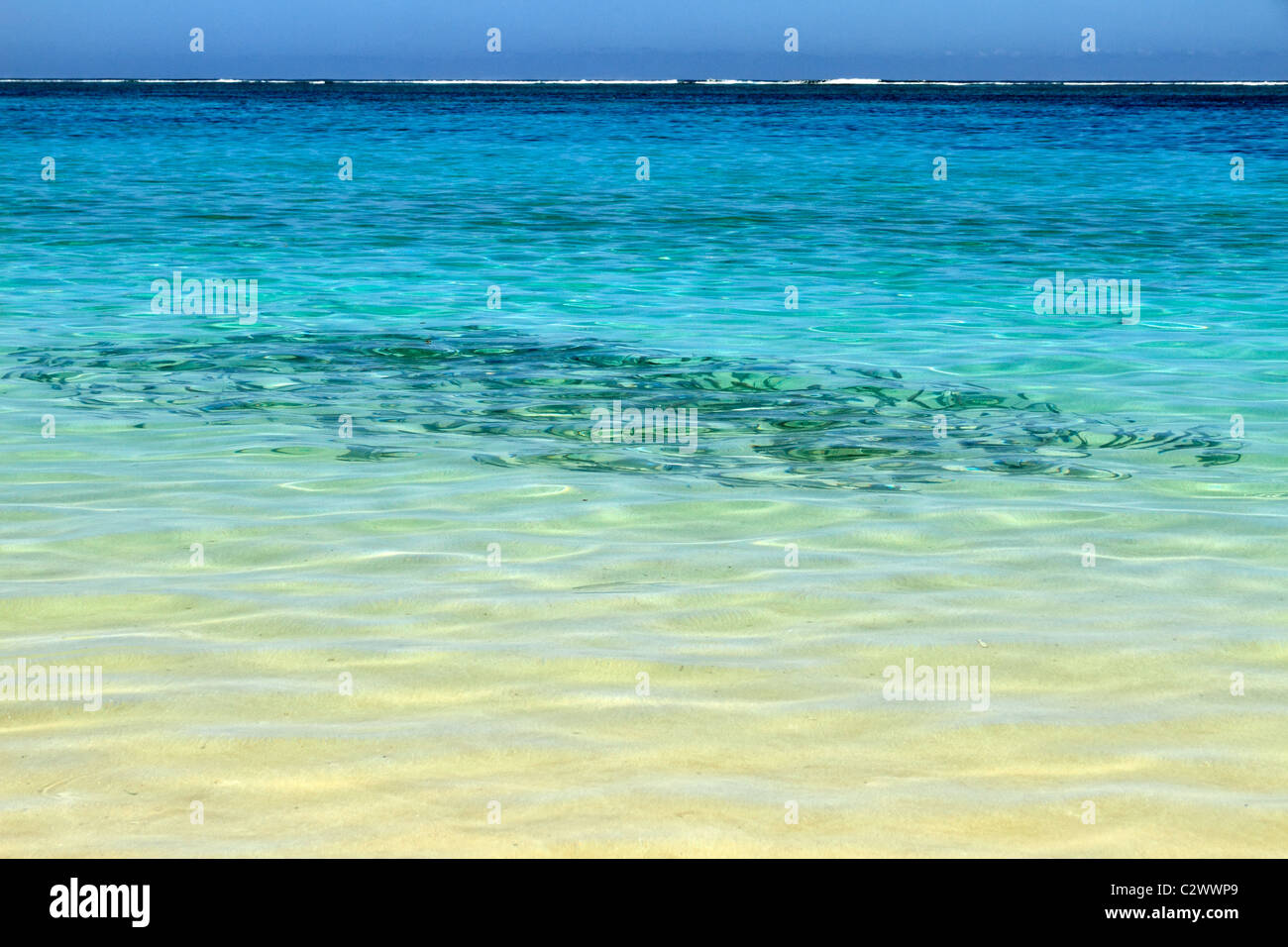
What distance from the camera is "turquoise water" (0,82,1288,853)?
331 cm

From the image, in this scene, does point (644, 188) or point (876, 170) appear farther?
point (876, 170)

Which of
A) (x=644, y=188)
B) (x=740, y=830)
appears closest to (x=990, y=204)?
(x=644, y=188)

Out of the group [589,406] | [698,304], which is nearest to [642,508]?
[589,406]

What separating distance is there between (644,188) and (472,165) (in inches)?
246

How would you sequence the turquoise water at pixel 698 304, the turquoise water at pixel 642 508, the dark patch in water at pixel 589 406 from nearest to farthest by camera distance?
the turquoise water at pixel 642 508 < the dark patch in water at pixel 589 406 < the turquoise water at pixel 698 304

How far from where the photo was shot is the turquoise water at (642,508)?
10.9 feet

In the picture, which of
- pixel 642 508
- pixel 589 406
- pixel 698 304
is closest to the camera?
pixel 642 508

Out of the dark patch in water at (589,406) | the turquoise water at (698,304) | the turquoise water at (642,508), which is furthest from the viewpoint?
the turquoise water at (698,304)

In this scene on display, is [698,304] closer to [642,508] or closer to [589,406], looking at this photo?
[589,406]

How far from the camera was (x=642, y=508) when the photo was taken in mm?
5324

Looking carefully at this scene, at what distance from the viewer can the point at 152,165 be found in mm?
27547

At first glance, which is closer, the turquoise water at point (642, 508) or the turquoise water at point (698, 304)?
the turquoise water at point (642, 508)
